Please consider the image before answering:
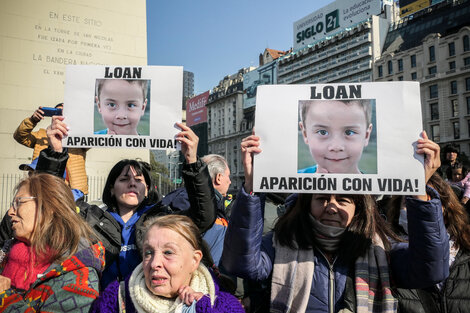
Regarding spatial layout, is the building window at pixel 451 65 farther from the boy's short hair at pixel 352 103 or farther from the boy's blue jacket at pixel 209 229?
the boy's short hair at pixel 352 103

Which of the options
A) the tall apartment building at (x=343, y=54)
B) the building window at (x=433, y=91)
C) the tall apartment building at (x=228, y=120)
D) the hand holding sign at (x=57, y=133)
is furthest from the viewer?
the tall apartment building at (x=228, y=120)

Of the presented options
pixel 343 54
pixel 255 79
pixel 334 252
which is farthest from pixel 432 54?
pixel 334 252

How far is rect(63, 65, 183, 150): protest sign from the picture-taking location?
3.08 meters

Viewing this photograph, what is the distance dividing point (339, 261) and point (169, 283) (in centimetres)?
90

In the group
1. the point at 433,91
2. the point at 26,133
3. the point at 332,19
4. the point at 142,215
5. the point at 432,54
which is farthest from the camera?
the point at 332,19

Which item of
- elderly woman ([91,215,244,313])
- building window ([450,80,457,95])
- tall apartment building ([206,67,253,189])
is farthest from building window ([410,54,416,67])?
elderly woman ([91,215,244,313])

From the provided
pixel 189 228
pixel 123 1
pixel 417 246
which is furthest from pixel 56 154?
pixel 123 1

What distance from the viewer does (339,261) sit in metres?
2.32

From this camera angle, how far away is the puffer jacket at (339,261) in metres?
2.12

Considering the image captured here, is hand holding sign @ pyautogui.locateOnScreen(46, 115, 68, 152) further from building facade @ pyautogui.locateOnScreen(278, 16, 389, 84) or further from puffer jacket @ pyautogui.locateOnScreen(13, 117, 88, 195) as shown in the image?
building facade @ pyautogui.locateOnScreen(278, 16, 389, 84)

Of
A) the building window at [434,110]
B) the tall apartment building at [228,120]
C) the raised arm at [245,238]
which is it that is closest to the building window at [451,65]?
the building window at [434,110]

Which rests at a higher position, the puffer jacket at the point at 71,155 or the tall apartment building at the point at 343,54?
the tall apartment building at the point at 343,54

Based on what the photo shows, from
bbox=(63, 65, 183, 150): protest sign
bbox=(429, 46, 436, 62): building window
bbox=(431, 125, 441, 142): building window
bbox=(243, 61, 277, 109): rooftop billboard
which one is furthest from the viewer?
bbox=(243, 61, 277, 109): rooftop billboard

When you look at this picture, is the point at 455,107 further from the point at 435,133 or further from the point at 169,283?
the point at 169,283
